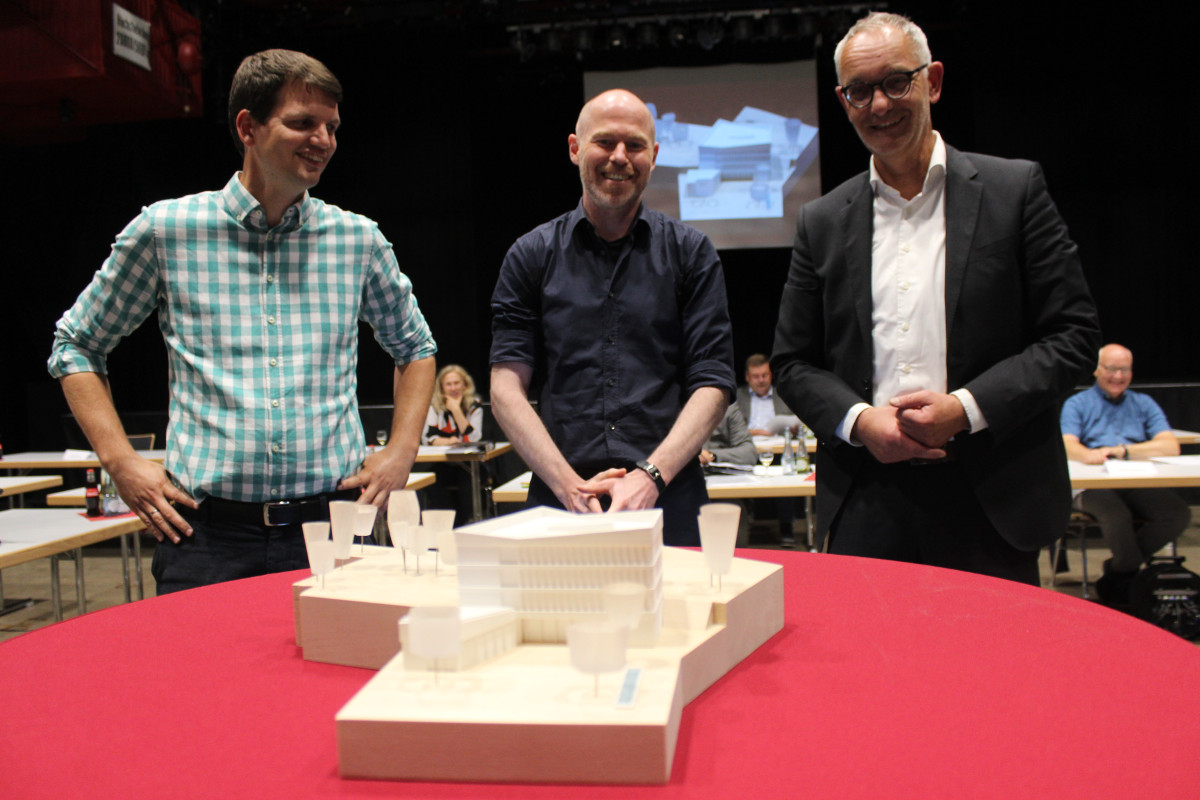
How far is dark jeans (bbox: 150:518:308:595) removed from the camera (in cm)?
159

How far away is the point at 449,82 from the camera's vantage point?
27.2 feet

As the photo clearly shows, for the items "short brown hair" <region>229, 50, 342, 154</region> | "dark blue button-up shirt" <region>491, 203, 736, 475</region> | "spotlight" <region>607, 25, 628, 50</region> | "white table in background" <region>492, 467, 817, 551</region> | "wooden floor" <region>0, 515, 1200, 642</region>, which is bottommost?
"wooden floor" <region>0, 515, 1200, 642</region>

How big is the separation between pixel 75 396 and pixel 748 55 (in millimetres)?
7425

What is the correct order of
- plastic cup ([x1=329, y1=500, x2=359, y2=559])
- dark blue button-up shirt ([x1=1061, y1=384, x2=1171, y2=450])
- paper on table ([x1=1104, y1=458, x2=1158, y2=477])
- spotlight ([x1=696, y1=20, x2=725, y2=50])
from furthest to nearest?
1. spotlight ([x1=696, y1=20, x2=725, y2=50])
2. dark blue button-up shirt ([x1=1061, y1=384, x2=1171, y2=450])
3. paper on table ([x1=1104, y1=458, x2=1158, y2=477])
4. plastic cup ([x1=329, y1=500, x2=359, y2=559])

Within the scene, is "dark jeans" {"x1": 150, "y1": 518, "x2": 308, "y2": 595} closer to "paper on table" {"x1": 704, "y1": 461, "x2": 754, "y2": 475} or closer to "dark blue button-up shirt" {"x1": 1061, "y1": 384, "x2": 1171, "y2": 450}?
"paper on table" {"x1": 704, "y1": 461, "x2": 754, "y2": 475}

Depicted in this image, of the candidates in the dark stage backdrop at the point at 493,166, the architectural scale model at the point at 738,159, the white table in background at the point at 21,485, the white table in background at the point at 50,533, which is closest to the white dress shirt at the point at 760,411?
the dark stage backdrop at the point at 493,166

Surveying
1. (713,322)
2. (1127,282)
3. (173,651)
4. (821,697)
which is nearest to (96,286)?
(173,651)

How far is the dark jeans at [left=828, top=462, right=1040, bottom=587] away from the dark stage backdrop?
22.7 ft

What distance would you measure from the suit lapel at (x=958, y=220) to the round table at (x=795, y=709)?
59 cm

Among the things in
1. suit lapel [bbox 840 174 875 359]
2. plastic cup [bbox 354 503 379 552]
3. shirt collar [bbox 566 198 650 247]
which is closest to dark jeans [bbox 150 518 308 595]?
plastic cup [bbox 354 503 379 552]

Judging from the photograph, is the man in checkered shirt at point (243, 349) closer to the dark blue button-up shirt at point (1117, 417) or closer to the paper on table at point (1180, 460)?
the paper on table at point (1180, 460)

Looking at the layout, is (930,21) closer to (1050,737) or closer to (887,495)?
(887,495)

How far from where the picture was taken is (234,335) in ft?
5.37

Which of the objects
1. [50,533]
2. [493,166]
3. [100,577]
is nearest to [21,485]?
[100,577]
